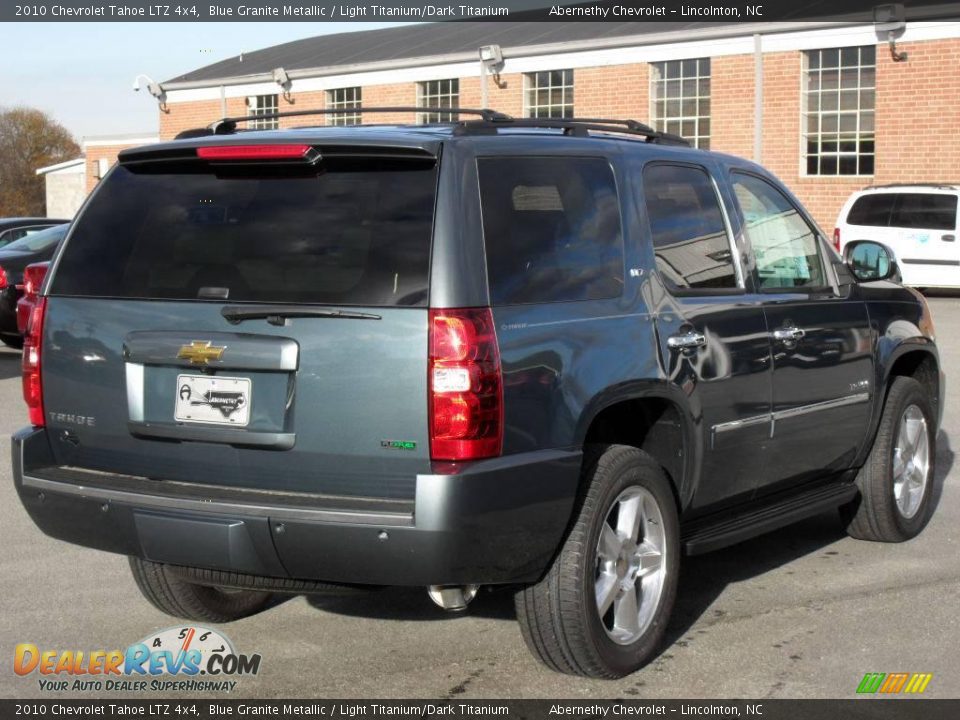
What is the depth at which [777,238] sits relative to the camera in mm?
6461

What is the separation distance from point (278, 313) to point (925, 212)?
71.6 ft

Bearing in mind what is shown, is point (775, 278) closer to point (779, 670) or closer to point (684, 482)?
point (684, 482)

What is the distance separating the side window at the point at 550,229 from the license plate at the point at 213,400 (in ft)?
2.83

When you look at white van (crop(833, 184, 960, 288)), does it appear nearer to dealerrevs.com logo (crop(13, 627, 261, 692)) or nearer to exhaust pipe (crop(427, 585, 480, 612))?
dealerrevs.com logo (crop(13, 627, 261, 692))

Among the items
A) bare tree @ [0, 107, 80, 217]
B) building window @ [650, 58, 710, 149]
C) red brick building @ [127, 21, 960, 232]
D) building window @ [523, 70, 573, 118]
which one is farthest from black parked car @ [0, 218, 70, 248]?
bare tree @ [0, 107, 80, 217]

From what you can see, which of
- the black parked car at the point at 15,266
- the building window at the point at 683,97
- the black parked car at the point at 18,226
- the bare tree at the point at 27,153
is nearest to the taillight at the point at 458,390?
the black parked car at the point at 15,266

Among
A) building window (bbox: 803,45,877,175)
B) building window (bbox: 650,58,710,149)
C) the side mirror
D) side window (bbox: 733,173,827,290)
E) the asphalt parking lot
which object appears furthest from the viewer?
building window (bbox: 650,58,710,149)

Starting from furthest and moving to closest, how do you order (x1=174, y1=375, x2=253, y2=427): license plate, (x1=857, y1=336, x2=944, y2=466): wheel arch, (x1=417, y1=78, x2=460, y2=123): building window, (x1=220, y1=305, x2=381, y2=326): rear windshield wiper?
(x1=417, y1=78, x2=460, y2=123): building window → (x1=857, y1=336, x2=944, y2=466): wheel arch → (x1=174, y1=375, x2=253, y2=427): license plate → (x1=220, y1=305, x2=381, y2=326): rear windshield wiper

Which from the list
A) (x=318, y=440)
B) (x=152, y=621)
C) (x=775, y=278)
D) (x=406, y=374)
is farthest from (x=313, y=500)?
(x=775, y=278)

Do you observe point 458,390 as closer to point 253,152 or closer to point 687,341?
point 253,152

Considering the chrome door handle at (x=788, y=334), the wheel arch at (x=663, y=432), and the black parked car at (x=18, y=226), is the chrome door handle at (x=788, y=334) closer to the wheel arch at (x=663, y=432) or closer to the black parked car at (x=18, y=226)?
the wheel arch at (x=663, y=432)

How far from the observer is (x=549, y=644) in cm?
482

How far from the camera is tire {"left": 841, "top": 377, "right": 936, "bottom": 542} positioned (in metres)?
7.01

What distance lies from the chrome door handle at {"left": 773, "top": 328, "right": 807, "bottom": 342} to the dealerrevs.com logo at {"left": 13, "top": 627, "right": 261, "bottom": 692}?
2469mm
